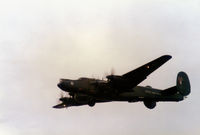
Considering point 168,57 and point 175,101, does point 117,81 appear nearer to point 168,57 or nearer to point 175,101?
point 168,57

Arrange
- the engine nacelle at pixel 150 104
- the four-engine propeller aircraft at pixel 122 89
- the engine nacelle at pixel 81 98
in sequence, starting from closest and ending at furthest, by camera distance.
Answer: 1. the four-engine propeller aircraft at pixel 122 89
2. the engine nacelle at pixel 81 98
3. the engine nacelle at pixel 150 104

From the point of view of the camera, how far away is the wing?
3609 cm

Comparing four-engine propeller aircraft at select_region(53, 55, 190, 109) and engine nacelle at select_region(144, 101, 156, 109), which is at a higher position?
four-engine propeller aircraft at select_region(53, 55, 190, 109)

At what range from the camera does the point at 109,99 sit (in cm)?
3825

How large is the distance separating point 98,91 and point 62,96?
7.43m

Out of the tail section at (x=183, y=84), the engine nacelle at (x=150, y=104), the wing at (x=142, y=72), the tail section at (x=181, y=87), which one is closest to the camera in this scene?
the wing at (x=142, y=72)

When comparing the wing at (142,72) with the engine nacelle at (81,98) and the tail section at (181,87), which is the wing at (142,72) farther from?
the engine nacelle at (81,98)

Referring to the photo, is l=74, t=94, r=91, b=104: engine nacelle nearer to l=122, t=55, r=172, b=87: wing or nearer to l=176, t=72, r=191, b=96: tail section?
l=122, t=55, r=172, b=87: wing

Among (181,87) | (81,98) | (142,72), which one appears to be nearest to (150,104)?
(181,87)

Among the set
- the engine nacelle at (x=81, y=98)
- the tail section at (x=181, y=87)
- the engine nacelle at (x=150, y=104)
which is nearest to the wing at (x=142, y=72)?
the engine nacelle at (x=150, y=104)

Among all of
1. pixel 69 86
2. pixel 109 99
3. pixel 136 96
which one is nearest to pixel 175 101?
pixel 136 96

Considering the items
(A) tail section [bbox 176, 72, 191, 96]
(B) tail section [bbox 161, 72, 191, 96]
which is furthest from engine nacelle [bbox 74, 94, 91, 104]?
(A) tail section [bbox 176, 72, 191, 96]

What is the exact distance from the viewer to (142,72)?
37062mm

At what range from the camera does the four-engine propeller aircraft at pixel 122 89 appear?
120ft
